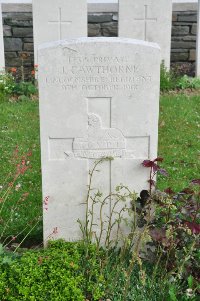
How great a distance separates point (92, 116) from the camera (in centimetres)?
365

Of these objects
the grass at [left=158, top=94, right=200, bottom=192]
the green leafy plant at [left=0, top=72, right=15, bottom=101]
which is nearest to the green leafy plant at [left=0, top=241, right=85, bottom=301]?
the grass at [left=158, top=94, right=200, bottom=192]

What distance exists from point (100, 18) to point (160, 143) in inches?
176

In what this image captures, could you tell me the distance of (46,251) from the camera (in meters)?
3.71

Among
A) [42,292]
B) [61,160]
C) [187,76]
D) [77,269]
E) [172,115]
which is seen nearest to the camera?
[42,292]

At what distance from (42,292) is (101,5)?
785 cm

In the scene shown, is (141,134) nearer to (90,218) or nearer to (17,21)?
(90,218)

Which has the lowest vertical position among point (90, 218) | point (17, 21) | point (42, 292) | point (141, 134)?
point (42, 292)

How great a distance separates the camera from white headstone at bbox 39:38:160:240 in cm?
353

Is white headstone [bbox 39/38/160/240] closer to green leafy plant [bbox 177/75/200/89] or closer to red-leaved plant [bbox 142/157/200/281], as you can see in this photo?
red-leaved plant [bbox 142/157/200/281]

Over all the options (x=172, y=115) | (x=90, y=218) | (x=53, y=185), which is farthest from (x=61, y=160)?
(x=172, y=115)

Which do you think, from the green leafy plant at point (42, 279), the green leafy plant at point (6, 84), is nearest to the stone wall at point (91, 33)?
the green leafy plant at point (6, 84)

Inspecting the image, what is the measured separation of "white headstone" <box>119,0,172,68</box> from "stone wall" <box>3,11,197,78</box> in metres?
1.35

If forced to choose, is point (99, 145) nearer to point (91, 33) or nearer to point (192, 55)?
point (91, 33)

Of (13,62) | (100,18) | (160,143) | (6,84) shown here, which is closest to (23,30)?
(13,62)
